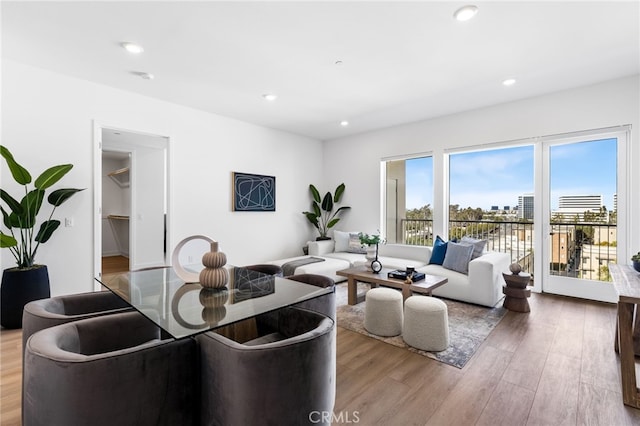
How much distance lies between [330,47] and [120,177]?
6.64m

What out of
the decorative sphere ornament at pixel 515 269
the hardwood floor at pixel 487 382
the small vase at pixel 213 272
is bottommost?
the hardwood floor at pixel 487 382

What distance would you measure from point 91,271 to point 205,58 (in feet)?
9.39

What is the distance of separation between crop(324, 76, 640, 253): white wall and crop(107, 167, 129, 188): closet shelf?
4.70 m

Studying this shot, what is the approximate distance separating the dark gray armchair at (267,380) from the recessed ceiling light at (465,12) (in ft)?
8.27

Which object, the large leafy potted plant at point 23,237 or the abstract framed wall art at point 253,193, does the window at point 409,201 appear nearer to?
the abstract framed wall art at point 253,193

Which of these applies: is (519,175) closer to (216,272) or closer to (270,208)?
(270,208)

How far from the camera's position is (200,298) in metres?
1.67

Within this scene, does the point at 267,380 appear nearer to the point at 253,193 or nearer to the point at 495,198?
the point at 253,193

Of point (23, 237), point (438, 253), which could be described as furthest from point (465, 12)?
point (23, 237)

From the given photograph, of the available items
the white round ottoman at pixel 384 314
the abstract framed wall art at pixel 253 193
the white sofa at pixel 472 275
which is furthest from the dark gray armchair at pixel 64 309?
the white sofa at pixel 472 275

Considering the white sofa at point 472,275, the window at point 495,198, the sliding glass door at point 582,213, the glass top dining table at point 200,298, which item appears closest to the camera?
the glass top dining table at point 200,298

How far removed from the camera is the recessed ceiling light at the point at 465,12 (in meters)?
2.27

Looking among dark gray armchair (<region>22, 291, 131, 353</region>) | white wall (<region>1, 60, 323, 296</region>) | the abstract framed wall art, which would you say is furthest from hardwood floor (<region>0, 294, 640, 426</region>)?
the abstract framed wall art

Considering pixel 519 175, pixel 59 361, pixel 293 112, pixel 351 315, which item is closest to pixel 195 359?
pixel 59 361
